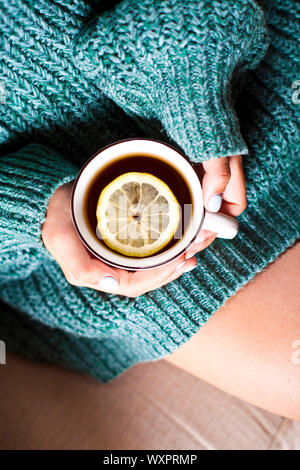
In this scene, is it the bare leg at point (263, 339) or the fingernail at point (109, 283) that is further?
the bare leg at point (263, 339)

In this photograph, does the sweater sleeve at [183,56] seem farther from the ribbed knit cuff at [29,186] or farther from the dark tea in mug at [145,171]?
the ribbed knit cuff at [29,186]

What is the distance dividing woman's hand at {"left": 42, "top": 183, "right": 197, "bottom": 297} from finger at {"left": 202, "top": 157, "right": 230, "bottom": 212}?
0.09m

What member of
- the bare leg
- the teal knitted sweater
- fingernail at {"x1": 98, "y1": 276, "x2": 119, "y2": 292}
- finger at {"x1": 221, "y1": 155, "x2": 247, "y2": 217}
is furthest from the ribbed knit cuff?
the bare leg

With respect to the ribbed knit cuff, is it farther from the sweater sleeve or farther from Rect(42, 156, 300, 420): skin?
the sweater sleeve

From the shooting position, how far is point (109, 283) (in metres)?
0.58

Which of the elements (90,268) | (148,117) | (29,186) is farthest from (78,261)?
(148,117)

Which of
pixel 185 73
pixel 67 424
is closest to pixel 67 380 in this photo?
pixel 67 424

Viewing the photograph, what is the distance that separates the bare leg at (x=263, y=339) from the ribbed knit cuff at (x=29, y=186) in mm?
342

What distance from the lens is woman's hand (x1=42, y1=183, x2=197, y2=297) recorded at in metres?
0.58

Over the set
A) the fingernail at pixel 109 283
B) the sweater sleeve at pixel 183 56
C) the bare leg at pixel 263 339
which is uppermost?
the sweater sleeve at pixel 183 56

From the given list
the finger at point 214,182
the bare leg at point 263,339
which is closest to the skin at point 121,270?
the finger at point 214,182

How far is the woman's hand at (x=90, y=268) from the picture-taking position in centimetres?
58

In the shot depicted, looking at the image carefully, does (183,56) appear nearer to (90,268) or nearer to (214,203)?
(214,203)

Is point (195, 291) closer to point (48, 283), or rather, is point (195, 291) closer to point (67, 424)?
point (48, 283)
